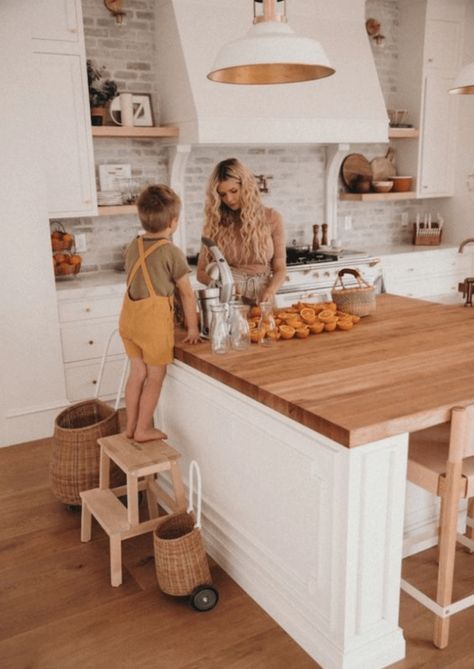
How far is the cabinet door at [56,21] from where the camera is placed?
3898 millimetres

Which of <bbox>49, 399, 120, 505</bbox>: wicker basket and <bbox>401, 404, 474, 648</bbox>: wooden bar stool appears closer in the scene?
<bbox>401, 404, 474, 648</bbox>: wooden bar stool

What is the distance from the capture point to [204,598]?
2.29m

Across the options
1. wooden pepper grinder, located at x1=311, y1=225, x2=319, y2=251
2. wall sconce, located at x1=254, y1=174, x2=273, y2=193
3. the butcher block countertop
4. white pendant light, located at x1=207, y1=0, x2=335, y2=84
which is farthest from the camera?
wooden pepper grinder, located at x1=311, y1=225, x2=319, y2=251

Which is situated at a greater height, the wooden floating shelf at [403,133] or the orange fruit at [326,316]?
the wooden floating shelf at [403,133]

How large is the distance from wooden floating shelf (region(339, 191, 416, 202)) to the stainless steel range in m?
0.60

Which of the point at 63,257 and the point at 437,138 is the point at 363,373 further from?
the point at 437,138

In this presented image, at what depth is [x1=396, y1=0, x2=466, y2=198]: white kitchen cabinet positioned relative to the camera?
5.48 m

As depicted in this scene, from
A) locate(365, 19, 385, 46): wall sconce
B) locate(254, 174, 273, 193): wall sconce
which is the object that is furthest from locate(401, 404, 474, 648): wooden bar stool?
locate(365, 19, 385, 46): wall sconce

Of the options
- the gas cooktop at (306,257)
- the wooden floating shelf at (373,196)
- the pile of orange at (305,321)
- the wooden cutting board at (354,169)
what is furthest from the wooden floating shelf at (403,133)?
the pile of orange at (305,321)

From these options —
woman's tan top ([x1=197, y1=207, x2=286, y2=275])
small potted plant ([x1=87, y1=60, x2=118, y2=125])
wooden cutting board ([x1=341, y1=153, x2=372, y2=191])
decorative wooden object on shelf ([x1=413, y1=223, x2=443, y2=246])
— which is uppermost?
small potted plant ([x1=87, y1=60, x2=118, y2=125])

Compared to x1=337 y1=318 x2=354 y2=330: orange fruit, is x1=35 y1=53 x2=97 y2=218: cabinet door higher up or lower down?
higher up

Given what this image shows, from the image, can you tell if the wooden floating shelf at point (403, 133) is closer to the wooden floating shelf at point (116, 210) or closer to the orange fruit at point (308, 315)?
the wooden floating shelf at point (116, 210)

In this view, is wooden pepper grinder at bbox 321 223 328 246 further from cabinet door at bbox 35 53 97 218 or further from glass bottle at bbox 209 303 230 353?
glass bottle at bbox 209 303 230 353

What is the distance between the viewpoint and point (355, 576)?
6.20 ft
